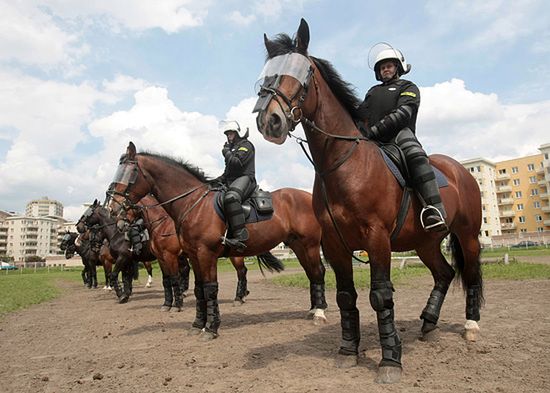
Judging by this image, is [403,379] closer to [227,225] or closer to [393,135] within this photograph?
[393,135]

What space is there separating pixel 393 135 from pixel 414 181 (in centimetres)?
72

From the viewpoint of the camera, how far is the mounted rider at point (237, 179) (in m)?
7.91

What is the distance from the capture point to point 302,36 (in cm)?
479

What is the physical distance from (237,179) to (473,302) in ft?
16.0

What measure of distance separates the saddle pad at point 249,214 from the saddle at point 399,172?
383 cm

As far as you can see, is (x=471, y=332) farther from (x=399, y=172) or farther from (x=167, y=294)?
(x=167, y=294)

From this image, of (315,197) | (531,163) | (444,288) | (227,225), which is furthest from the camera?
(531,163)

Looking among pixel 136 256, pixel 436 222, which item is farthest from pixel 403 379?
pixel 136 256

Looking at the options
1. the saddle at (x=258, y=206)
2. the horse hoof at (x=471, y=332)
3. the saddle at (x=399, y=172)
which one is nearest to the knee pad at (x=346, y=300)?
the saddle at (x=399, y=172)

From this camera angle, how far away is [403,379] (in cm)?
429

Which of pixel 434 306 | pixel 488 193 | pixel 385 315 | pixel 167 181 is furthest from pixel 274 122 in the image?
pixel 488 193

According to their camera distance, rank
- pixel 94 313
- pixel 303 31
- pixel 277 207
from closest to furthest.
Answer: pixel 303 31, pixel 277 207, pixel 94 313

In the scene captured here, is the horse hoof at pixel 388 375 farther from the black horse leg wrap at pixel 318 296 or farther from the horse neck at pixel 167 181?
the horse neck at pixel 167 181

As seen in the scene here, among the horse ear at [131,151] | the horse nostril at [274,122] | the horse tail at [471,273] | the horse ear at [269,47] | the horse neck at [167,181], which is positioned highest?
the horse ear at [269,47]
